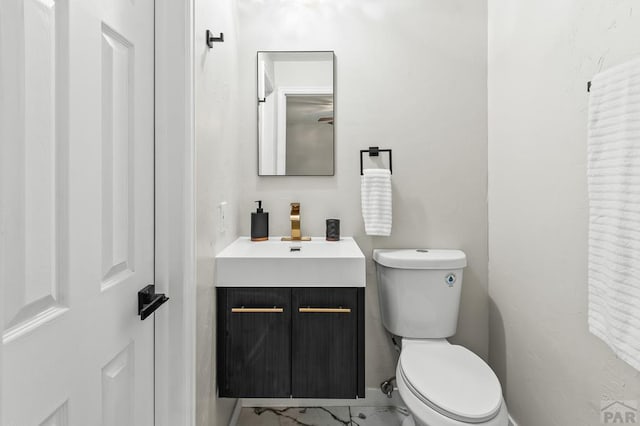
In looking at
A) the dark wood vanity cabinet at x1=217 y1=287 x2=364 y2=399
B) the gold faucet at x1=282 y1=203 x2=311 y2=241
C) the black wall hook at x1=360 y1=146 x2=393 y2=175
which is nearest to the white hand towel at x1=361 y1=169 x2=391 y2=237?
the black wall hook at x1=360 y1=146 x2=393 y2=175

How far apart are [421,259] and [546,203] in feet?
1.82

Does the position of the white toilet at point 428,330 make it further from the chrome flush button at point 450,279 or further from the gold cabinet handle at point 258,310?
the gold cabinet handle at point 258,310

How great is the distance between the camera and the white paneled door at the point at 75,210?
567 millimetres

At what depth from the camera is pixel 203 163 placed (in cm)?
128

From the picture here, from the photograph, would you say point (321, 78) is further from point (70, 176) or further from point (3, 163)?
point (3, 163)

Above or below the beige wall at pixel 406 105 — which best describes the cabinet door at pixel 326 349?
below

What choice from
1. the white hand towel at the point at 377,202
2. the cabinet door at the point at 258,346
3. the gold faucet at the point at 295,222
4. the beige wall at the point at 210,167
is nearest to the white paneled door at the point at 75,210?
the beige wall at the point at 210,167

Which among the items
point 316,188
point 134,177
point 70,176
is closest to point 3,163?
point 70,176

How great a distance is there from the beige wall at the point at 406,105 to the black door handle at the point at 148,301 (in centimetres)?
92

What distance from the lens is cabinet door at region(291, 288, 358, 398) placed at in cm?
141

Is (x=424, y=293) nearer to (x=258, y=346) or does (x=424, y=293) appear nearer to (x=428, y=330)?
(x=428, y=330)

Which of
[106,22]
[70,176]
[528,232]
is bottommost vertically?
[528,232]

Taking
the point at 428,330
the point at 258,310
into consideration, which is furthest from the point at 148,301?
the point at 428,330

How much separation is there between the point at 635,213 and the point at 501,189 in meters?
0.88
